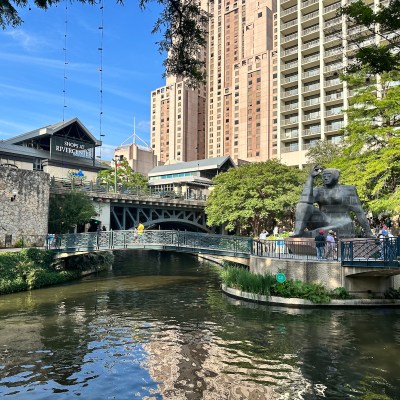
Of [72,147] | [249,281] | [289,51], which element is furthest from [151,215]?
[289,51]

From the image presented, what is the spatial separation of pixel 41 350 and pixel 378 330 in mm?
12264

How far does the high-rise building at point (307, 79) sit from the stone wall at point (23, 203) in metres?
52.1

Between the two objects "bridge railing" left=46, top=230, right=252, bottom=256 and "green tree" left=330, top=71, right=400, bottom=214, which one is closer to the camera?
"green tree" left=330, top=71, right=400, bottom=214

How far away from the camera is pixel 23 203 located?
31.2m

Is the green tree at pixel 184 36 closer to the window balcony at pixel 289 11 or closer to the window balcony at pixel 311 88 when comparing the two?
the window balcony at pixel 311 88

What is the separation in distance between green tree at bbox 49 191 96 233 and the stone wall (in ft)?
9.37

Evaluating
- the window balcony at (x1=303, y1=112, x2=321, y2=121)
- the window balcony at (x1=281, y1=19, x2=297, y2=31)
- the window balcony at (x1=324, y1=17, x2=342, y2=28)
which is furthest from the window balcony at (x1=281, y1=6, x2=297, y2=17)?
the window balcony at (x1=303, y1=112, x2=321, y2=121)

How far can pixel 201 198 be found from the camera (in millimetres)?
59906

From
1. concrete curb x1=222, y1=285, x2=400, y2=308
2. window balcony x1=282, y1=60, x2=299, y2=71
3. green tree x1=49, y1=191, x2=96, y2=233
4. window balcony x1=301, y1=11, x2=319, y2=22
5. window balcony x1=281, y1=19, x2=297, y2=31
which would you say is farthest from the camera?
window balcony x1=281, y1=19, x2=297, y2=31

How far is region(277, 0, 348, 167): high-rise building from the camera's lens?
71188 mm

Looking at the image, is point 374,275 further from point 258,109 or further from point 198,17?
point 258,109

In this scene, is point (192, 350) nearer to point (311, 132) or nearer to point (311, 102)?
point (311, 132)

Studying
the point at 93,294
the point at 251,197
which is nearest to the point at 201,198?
the point at 251,197

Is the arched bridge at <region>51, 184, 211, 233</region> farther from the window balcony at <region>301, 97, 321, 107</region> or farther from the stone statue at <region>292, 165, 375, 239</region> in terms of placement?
the window balcony at <region>301, 97, 321, 107</region>
